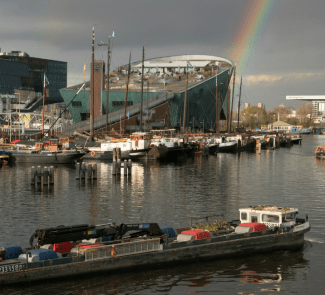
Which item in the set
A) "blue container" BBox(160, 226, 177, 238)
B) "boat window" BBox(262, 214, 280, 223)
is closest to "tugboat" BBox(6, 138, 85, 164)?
"blue container" BBox(160, 226, 177, 238)

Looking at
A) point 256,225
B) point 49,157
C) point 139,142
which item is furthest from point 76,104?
point 256,225

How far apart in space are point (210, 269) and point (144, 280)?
13.8 feet

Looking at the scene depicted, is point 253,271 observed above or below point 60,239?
below

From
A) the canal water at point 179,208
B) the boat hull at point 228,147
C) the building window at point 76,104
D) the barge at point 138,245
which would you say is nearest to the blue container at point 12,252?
the barge at point 138,245

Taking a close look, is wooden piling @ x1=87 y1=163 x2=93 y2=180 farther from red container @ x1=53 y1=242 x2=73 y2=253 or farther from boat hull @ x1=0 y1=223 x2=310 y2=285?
red container @ x1=53 y1=242 x2=73 y2=253

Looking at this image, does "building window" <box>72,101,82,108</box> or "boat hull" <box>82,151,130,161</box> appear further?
"building window" <box>72,101,82,108</box>

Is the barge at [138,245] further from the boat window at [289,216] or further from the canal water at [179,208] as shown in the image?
the canal water at [179,208]

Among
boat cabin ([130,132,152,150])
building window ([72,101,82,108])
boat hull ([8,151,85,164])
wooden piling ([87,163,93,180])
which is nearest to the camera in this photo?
wooden piling ([87,163,93,180])

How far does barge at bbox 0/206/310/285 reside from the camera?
25.0 m

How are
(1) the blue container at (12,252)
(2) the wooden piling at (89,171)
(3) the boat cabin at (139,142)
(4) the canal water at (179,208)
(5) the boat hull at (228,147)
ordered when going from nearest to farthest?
(4) the canal water at (179,208)
(1) the blue container at (12,252)
(2) the wooden piling at (89,171)
(3) the boat cabin at (139,142)
(5) the boat hull at (228,147)

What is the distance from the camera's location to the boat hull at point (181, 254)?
80.8 ft

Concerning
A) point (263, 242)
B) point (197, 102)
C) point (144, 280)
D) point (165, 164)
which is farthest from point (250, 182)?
point (197, 102)

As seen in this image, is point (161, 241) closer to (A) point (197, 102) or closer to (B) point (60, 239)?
(B) point (60, 239)

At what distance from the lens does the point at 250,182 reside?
68500mm
